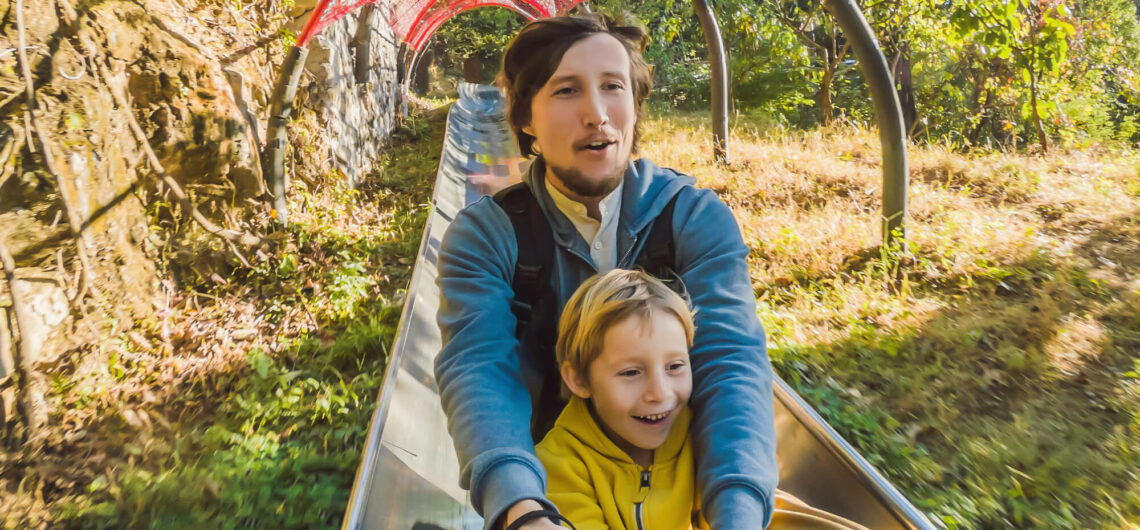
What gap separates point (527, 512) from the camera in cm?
114

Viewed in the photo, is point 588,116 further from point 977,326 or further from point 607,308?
point 977,326

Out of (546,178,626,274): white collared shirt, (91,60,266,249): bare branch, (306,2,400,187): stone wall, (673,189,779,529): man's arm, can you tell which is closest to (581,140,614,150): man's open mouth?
(546,178,626,274): white collared shirt

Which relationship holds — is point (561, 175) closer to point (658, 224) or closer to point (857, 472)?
point (658, 224)

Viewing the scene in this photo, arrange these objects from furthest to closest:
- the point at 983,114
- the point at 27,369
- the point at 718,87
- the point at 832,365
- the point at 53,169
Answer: the point at 983,114, the point at 718,87, the point at 832,365, the point at 53,169, the point at 27,369

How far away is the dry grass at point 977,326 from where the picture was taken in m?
2.31

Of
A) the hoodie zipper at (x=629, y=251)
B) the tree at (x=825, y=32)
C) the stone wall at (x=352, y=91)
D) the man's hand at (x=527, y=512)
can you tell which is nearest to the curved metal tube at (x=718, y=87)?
the tree at (x=825, y=32)

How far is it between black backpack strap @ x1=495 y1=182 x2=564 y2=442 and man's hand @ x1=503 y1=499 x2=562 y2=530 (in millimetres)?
461

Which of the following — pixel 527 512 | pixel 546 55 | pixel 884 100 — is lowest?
pixel 527 512

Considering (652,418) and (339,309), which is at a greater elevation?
(652,418)

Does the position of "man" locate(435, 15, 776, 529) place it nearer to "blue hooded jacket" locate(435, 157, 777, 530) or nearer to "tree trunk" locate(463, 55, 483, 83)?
"blue hooded jacket" locate(435, 157, 777, 530)

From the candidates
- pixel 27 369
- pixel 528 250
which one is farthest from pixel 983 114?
pixel 27 369

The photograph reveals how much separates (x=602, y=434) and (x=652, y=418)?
114 mm

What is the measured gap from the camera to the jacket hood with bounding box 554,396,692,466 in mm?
1396

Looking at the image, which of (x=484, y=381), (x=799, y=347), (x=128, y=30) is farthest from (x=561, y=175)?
(x=128, y=30)
